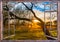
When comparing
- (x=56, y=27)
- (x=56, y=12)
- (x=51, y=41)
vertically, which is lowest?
(x=51, y=41)

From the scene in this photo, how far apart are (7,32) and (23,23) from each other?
19.6 inches

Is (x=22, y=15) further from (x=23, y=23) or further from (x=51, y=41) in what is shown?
(x=51, y=41)

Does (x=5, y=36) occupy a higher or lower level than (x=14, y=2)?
lower

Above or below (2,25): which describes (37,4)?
above

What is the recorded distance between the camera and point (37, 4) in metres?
5.42

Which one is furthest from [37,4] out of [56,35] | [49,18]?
[56,35]

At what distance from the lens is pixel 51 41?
540 centimetres

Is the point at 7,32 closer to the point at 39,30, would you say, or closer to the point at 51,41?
the point at 39,30

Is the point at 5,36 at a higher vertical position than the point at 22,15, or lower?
lower

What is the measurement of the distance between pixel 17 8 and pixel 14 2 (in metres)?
0.18

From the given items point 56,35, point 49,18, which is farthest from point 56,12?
point 56,35

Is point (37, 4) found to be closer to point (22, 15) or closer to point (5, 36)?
point (22, 15)

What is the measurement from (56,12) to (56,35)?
2.00 ft

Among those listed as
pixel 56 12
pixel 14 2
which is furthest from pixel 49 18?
pixel 14 2
